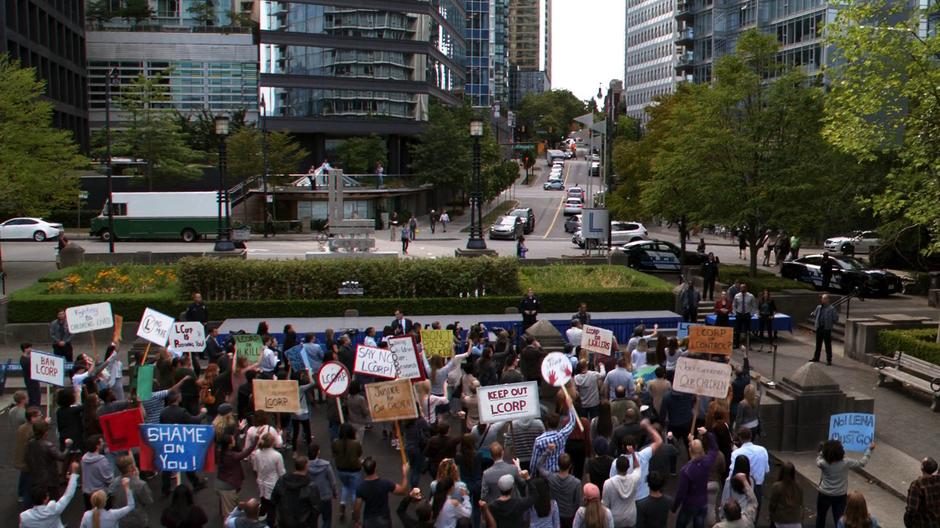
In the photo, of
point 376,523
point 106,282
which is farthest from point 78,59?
point 376,523

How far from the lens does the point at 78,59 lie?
83.2 m

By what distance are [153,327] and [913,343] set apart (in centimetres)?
1704

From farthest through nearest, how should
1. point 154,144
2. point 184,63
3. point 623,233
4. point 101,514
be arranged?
point 184,63, point 154,144, point 623,233, point 101,514

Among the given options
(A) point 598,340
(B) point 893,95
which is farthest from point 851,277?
(A) point 598,340

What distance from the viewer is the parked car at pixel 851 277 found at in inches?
1395

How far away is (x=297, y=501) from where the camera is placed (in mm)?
10562

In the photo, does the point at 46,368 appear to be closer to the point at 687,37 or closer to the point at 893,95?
the point at 893,95

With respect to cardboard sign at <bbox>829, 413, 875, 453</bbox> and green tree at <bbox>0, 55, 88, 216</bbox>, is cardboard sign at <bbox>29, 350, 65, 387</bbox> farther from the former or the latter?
green tree at <bbox>0, 55, 88, 216</bbox>

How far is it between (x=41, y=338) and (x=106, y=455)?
15933mm

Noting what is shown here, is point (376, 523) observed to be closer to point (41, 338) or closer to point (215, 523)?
point (215, 523)

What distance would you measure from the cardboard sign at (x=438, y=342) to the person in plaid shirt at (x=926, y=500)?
378 inches

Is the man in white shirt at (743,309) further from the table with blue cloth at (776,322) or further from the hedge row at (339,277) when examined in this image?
the hedge row at (339,277)

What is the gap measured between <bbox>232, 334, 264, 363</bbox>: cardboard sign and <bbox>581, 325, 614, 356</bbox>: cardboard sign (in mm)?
6076

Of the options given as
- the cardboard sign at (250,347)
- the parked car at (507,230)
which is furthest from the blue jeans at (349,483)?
the parked car at (507,230)
